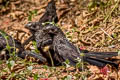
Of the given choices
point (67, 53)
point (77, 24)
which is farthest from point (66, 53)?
point (77, 24)

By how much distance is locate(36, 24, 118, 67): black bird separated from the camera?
366 centimetres

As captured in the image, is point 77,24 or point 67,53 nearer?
point 67,53

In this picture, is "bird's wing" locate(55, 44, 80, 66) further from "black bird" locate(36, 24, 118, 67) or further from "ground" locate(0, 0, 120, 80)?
"ground" locate(0, 0, 120, 80)

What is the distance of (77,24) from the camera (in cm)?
588

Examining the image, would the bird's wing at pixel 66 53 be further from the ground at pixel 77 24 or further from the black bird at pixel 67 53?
the ground at pixel 77 24

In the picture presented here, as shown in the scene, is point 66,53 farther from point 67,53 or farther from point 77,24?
point 77,24

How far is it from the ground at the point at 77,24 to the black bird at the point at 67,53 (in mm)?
139

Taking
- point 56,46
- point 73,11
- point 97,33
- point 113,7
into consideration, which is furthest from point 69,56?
point 73,11

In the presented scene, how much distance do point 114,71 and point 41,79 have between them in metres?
0.96

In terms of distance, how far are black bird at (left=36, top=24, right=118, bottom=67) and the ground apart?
14 cm

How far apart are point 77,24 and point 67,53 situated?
1.90 m

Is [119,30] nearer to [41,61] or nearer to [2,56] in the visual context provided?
[41,61]

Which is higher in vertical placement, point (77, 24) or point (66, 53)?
point (77, 24)

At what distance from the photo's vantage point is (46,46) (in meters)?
4.36
